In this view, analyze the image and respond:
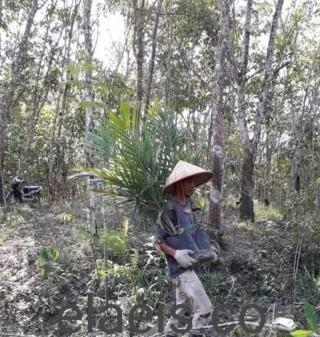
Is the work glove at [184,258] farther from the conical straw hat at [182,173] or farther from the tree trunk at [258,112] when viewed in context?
the tree trunk at [258,112]

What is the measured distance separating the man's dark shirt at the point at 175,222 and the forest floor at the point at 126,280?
1.11m

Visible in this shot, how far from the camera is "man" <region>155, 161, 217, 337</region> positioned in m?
3.56

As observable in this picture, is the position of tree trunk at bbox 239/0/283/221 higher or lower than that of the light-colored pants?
higher

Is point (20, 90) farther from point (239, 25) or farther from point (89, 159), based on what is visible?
point (89, 159)

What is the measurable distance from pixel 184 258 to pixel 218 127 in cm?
352

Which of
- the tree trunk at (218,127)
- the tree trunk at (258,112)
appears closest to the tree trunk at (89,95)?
the tree trunk at (218,127)

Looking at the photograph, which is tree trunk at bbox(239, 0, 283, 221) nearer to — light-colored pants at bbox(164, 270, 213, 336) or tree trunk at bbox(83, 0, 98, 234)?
tree trunk at bbox(83, 0, 98, 234)

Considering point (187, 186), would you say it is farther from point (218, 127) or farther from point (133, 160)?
point (218, 127)

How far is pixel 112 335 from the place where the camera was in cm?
442

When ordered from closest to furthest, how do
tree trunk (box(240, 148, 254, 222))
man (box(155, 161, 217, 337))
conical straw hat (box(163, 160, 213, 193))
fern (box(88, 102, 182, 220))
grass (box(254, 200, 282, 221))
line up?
1. man (box(155, 161, 217, 337))
2. conical straw hat (box(163, 160, 213, 193))
3. fern (box(88, 102, 182, 220))
4. tree trunk (box(240, 148, 254, 222))
5. grass (box(254, 200, 282, 221))

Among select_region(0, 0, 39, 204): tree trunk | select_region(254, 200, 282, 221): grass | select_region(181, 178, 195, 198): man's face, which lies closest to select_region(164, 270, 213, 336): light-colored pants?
select_region(181, 178, 195, 198): man's face

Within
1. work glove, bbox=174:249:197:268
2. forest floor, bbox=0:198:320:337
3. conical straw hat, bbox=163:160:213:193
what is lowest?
forest floor, bbox=0:198:320:337

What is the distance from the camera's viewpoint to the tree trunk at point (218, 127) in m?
6.71

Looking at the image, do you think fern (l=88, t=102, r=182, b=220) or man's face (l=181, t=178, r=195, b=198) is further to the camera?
fern (l=88, t=102, r=182, b=220)
